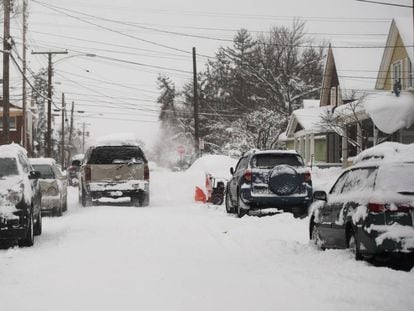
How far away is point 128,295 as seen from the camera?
7.72m

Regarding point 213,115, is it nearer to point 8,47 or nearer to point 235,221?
point 8,47

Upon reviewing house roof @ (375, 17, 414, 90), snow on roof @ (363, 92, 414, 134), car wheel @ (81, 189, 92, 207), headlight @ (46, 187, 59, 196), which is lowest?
car wheel @ (81, 189, 92, 207)

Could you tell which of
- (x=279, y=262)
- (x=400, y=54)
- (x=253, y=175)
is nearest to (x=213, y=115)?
(x=400, y=54)

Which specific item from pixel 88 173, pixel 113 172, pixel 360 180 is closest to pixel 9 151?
pixel 360 180

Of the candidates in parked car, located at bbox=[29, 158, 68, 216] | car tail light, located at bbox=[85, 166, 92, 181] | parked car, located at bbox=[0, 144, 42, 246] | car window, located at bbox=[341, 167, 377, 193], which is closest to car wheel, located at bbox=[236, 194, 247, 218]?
parked car, located at bbox=[29, 158, 68, 216]

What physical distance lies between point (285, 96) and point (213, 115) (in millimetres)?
17847

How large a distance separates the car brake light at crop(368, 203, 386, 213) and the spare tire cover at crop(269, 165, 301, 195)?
8082 mm

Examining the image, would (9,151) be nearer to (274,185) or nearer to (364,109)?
(274,185)

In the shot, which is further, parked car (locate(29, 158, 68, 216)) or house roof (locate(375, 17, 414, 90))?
house roof (locate(375, 17, 414, 90))

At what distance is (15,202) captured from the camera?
12531mm

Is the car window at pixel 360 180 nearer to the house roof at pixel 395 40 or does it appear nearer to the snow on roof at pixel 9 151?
the snow on roof at pixel 9 151

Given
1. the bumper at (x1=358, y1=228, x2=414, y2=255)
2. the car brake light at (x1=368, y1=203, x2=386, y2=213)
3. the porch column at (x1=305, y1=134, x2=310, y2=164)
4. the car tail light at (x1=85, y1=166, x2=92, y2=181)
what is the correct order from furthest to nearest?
the porch column at (x1=305, y1=134, x2=310, y2=164), the car tail light at (x1=85, y1=166, x2=92, y2=181), the car brake light at (x1=368, y1=203, x2=386, y2=213), the bumper at (x1=358, y1=228, x2=414, y2=255)

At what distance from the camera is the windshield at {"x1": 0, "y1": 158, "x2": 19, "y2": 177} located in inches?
530

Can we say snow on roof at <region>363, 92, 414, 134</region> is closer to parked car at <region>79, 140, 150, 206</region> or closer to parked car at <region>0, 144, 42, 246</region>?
parked car at <region>79, 140, 150, 206</region>
